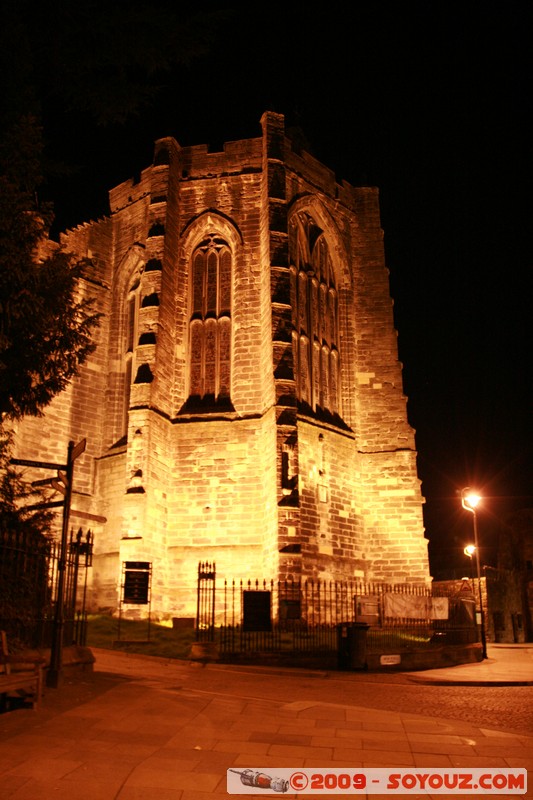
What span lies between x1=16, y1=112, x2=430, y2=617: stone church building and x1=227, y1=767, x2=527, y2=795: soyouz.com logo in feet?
38.7

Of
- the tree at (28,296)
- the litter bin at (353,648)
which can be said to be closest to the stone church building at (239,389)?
the litter bin at (353,648)

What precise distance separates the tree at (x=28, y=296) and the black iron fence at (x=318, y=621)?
6378 millimetres

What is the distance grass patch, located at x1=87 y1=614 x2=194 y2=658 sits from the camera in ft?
45.1

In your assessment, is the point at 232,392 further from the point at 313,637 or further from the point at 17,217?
the point at 17,217

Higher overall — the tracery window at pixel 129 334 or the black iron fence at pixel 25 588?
the tracery window at pixel 129 334

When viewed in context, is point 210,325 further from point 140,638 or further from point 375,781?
point 375,781

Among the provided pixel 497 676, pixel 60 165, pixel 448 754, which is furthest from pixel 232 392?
pixel 448 754

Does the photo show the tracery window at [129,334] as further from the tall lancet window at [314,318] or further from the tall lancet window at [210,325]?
the tall lancet window at [314,318]

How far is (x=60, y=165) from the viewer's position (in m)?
8.38

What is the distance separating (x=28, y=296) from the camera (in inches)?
307

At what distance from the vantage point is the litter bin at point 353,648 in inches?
491

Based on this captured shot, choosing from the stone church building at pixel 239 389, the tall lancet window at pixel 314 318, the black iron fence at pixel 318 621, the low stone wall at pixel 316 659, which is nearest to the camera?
the low stone wall at pixel 316 659

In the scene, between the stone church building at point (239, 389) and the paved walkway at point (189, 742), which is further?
the stone church building at point (239, 389)

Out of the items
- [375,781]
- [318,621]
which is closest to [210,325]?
[318,621]
